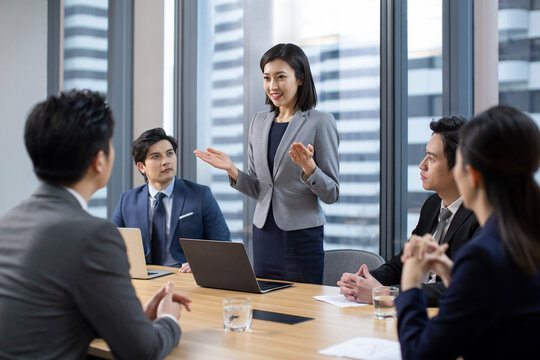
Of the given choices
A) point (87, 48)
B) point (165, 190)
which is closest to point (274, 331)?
point (165, 190)

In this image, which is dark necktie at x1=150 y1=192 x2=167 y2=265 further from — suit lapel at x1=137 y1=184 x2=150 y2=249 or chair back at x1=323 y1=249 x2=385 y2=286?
chair back at x1=323 y1=249 x2=385 y2=286

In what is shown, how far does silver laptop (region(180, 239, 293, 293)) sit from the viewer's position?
→ 2311 mm

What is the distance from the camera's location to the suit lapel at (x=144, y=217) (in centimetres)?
334

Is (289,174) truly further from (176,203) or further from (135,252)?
(135,252)

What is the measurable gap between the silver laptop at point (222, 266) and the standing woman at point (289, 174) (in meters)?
0.49

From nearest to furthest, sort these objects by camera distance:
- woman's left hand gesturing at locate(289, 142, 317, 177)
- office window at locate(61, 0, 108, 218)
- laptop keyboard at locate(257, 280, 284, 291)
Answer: laptop keyboard at locate(257, 280, 284, 291) < woman's left hand gesturing at locate(289, 142, 317, 177) < office window at locate(61, 0, 108, 218)

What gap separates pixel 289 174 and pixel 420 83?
1.21 metres

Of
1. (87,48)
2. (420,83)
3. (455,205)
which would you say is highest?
(87,48)

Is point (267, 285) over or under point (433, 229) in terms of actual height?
under

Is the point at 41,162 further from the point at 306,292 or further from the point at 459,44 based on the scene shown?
the point at 459,44

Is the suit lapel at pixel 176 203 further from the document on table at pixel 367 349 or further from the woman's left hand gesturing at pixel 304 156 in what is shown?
the document on table at pixel 367 349

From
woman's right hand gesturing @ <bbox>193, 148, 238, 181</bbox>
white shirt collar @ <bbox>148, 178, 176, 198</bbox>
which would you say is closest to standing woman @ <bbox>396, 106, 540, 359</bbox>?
woman's right hand gesturing @ <bbox>193, 148, 238, 181</bbox>

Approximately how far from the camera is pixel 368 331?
176 cm

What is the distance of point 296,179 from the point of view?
3.09 m
